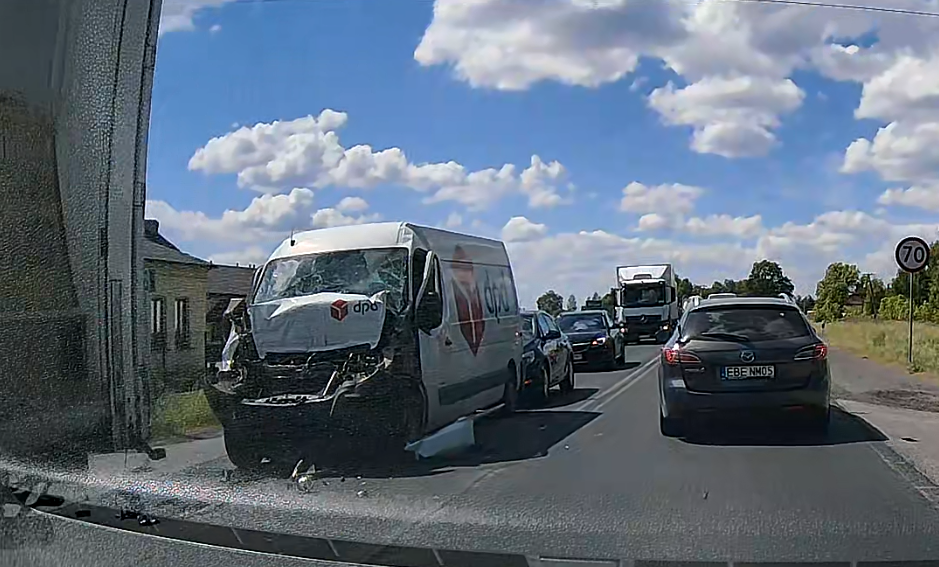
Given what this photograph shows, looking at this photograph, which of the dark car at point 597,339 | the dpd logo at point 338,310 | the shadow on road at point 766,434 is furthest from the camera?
the dark car at point 597,339

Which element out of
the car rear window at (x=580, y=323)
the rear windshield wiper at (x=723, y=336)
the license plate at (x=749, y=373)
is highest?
the car rear window at (x=580, y=323)

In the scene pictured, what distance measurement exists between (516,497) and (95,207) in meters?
3.24

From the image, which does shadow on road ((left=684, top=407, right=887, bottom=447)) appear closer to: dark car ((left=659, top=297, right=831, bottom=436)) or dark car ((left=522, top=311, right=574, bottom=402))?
dark car ((left=659, top=297, right=831, bottom=436))

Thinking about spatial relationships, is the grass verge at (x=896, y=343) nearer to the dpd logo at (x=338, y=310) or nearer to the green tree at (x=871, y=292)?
the green tree at (x=871, y=292)

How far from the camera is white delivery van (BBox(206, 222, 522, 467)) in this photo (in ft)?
23.0

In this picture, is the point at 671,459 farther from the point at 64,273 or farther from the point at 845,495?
the point at 64,273

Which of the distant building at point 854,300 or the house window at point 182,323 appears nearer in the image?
the house window at point 182,323

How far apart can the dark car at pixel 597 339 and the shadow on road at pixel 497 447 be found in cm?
299

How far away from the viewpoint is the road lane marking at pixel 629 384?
967cm

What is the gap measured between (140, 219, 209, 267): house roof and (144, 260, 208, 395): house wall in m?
0.05

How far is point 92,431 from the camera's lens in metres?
7.11

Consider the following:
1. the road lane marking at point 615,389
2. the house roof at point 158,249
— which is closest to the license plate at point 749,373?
the road lane marking at point 615,389

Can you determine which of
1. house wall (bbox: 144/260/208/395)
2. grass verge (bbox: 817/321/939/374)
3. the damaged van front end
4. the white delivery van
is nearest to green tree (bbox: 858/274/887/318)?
grass verge (bbox: 817/321/939/374)

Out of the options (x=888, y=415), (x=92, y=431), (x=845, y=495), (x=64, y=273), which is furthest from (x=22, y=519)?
(x=888, y=415)
